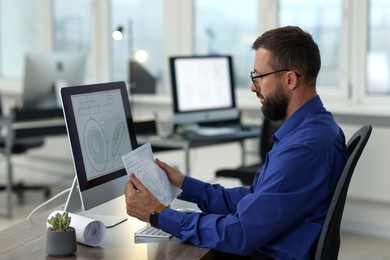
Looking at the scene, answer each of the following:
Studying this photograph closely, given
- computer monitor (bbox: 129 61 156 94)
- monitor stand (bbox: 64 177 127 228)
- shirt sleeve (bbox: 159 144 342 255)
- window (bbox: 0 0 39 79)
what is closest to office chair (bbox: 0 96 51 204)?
computer monitor (bbox: 129 61 156 94)

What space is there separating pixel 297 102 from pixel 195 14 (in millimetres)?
3604

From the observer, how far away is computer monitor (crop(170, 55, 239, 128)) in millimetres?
4559

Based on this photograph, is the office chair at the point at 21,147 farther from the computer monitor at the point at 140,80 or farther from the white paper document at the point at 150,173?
the white paper document at the point at 150,173

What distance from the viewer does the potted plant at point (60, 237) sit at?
74.1 inches

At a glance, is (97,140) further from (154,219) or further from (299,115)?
(299,115)

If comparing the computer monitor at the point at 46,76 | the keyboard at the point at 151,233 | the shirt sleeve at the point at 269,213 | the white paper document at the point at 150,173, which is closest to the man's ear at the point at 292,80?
the shirt sleeve at the point at 269,213

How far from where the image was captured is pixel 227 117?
481cm

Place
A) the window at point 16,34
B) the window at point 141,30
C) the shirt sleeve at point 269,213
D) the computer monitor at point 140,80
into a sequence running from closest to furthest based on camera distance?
the shirt sleeve at point 269,213
the computer monitor at point 140,80
the window at point 141,30
the window at point 16,34

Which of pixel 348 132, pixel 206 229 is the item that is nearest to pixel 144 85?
pixel 348 132

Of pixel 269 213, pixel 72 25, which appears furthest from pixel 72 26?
pixel 269 213

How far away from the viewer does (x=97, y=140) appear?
2.20 m

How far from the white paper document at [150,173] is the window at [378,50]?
300 centimetres

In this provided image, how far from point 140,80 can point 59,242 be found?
3.61m

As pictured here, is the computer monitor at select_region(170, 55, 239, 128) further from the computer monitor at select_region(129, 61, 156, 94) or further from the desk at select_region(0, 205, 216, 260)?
the desk at select_region(0, 205, 216, 260)
